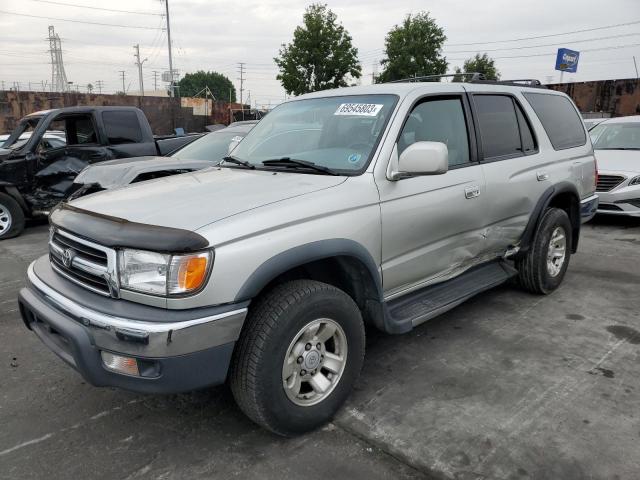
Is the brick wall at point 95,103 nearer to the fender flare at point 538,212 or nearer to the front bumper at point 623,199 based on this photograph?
the front bumper at point 623,199

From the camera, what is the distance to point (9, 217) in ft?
25.0

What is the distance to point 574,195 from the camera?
4.82 m

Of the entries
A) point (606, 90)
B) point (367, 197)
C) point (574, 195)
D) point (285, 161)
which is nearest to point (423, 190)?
point (367, 197)

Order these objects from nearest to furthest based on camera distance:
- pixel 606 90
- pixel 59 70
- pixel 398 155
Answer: pixel 398 155
pixel 606 90
pixel 59 70

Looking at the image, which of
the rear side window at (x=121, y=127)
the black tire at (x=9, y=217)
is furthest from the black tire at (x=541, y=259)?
the black tire at (x=9, y=217)

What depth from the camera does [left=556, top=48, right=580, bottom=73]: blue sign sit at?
23.1 meters

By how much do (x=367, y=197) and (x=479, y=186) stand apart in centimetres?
120

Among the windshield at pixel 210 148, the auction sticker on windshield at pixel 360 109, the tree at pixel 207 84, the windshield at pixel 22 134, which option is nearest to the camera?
the auction sticker on windshield at pixel 360 109

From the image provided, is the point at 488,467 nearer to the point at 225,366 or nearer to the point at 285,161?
the point at 225,366

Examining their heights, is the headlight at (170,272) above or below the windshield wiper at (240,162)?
below

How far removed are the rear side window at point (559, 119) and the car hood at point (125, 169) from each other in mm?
3982

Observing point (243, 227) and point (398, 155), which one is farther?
point (398, 155)

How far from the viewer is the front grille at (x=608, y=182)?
7.58m

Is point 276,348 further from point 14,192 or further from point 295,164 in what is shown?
point 14,192
